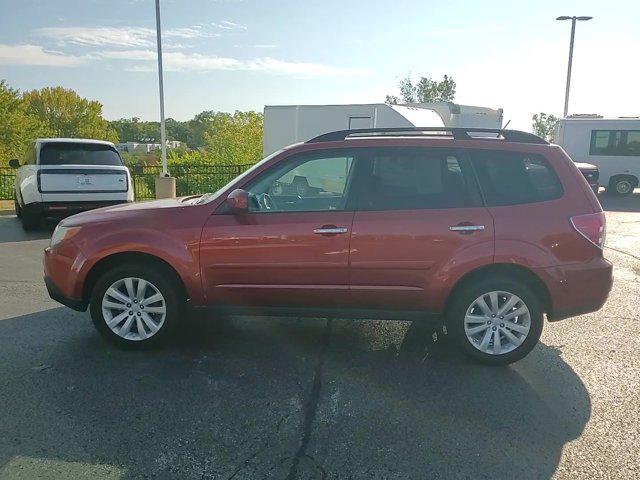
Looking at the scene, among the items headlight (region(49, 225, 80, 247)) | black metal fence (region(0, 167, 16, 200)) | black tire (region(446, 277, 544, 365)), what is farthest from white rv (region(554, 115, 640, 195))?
black metal fence (region(0, 167, 16, 200))

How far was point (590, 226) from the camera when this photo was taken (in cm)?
370

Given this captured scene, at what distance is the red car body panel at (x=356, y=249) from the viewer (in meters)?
3.67

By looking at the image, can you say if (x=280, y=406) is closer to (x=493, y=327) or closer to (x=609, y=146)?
(x=493, y=327)

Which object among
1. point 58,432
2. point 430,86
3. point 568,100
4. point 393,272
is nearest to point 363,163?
point 393,272

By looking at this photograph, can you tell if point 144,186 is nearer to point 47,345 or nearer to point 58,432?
point 47,345

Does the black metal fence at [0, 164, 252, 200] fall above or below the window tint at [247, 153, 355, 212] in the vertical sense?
below

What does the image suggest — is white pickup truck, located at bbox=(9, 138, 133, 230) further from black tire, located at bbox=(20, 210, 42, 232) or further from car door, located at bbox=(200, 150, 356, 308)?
car door, located at bbox=(200, 150, 356, 308)

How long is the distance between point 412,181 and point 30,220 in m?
8.42

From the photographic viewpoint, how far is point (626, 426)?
301 cm

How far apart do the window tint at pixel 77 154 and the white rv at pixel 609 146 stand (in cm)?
1462

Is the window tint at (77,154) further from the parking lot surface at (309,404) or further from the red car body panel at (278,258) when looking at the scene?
the red car body panel at (278,258)

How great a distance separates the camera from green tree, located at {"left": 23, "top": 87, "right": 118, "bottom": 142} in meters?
67.8

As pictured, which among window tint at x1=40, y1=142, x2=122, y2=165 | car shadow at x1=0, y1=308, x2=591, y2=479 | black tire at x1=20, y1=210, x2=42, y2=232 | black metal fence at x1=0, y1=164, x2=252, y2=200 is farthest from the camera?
black metal fence at x1=0, y1=164, x2=252, y2=200

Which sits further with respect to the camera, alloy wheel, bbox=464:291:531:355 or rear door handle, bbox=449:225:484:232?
alloy wheel, bbox=464:291:531:355
